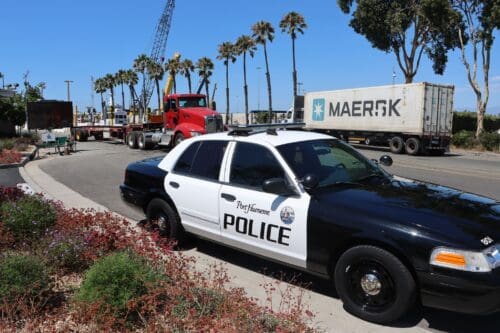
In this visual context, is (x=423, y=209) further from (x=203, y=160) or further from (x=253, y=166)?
(x=203, y=160)

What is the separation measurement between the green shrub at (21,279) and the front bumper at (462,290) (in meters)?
2.96

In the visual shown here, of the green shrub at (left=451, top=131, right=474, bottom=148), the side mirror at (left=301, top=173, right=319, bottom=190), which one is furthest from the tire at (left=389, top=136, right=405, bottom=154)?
the side mirror at (left=301, top=173, right=319, bottom=190)

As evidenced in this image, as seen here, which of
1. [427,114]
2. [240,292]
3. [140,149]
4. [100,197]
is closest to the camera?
[240,292]

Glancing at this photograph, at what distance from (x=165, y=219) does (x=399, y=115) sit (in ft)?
67.6

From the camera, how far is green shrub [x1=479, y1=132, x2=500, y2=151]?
2646 cm

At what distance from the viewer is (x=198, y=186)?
5.54 m

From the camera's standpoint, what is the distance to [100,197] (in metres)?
10.3

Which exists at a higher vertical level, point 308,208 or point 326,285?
point 308,208

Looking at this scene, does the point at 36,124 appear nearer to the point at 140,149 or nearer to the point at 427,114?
the point at 140,149

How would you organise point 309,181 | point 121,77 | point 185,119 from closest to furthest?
1. point 309,181
2. point 185,119
3. point 121,77

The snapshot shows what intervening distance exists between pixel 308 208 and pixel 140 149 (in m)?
24.3

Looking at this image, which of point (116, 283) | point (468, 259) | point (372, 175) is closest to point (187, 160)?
point (372, 175)

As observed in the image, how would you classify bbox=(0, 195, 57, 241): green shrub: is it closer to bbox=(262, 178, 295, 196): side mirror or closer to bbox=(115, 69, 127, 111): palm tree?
bbox=(262, 178, 295, 196): side mirror

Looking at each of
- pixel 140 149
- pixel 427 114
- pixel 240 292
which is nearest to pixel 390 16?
pixel 427 114
